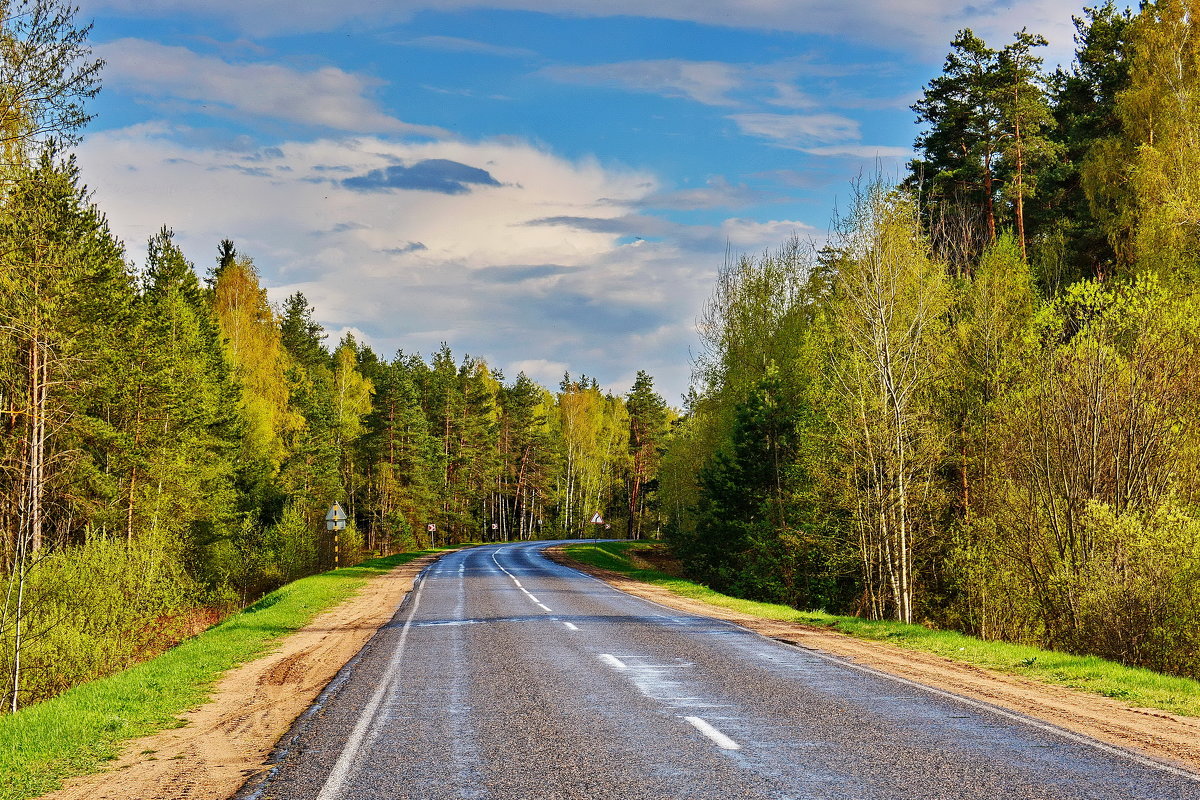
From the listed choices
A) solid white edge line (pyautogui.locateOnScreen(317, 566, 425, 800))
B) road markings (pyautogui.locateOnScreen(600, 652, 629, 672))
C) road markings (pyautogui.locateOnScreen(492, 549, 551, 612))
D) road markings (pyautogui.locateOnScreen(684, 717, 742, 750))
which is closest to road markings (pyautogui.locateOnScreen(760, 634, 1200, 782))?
road markings (pyautogui.locateOnScreen(684, 717, 742, 750))

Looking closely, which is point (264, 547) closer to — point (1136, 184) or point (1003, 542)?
point (1003, 542)

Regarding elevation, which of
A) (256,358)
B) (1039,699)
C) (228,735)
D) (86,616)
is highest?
(256,358)

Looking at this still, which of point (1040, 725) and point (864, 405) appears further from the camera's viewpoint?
point (864, 405)

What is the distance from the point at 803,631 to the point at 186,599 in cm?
2491

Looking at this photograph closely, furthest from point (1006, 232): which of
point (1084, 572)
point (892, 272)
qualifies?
point (1084, 572)

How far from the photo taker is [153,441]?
1346 inches

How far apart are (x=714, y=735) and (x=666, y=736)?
43 cm

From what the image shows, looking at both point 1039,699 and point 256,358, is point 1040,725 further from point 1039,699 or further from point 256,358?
point 256,358

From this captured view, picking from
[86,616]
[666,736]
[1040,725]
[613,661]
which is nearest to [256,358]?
[86,616]

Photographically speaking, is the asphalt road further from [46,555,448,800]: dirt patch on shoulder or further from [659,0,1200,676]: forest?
[659,0,1200,676]: forest

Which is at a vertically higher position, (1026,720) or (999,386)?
(999,386)

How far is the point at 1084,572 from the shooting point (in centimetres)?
1847

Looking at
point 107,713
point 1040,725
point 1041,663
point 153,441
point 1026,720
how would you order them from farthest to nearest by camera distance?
point 153,441 → point 1041,663 → point 107,713 → point 1026,720 → point 1040,725

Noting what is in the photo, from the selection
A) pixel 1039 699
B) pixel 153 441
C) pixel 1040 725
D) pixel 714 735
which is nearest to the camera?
pixel 714 735
